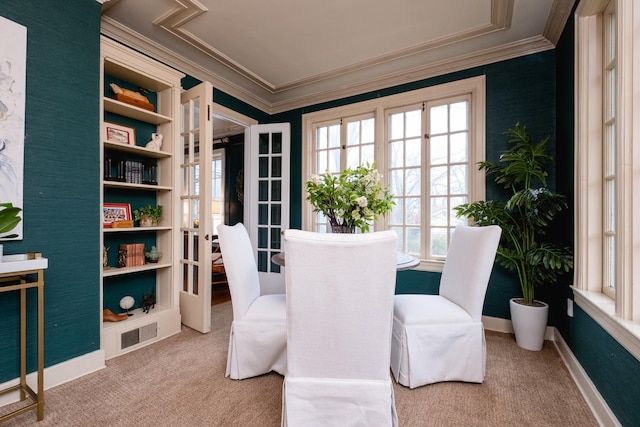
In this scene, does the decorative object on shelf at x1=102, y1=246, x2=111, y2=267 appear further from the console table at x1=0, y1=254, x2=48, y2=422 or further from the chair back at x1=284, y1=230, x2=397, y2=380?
the chair back at x1=284, y1=230, x2=397, y2=380

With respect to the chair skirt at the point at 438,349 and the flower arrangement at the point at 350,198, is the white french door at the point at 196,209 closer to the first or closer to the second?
the flower arrangement at the point at 350,198

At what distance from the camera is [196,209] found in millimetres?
2836

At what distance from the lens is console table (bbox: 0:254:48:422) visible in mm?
1457

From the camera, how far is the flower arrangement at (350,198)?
2051 mm

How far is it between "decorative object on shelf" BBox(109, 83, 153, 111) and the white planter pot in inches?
142

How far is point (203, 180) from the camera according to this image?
2.67 metres

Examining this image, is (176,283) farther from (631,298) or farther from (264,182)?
(631,298)

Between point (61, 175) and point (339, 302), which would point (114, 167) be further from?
point (339, 302)

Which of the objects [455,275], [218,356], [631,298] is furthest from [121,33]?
[631,298]

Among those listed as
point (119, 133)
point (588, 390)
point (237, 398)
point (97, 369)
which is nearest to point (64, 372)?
point (97, 369)

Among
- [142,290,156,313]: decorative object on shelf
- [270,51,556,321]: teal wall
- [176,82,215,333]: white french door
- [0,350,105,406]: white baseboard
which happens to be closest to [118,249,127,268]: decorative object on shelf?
[142,290,156,313]: decorative object on shelf

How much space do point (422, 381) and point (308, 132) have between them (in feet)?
10.3

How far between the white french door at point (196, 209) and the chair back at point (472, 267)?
2.06 metres

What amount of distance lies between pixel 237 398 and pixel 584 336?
2.18m
